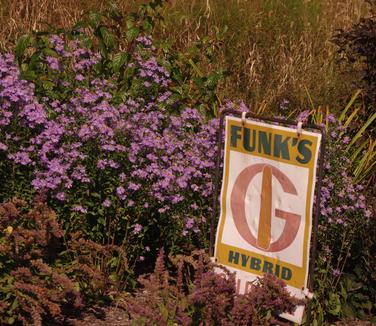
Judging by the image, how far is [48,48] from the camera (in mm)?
5566

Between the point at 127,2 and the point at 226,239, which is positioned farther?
the point at 127,2

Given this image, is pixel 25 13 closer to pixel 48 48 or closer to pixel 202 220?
pixel 48 48

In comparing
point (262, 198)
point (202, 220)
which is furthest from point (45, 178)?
point (262, 198)

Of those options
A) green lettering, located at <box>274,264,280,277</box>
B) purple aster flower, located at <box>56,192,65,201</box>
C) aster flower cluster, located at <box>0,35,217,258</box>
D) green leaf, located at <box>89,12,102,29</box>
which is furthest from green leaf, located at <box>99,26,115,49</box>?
green lettering, located at <box>274,264,280,277</box>

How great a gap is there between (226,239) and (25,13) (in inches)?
202

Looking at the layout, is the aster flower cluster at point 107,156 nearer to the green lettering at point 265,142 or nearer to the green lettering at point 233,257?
the green lettering at point 233,257

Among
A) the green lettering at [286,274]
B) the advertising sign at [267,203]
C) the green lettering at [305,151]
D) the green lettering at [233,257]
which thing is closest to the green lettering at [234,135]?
the advertising sign at [267,203]

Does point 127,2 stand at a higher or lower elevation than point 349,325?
higher

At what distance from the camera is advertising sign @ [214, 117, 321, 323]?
3934 millimetres

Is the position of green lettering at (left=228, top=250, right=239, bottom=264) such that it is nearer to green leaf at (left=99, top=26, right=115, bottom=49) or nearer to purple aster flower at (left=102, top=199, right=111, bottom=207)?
purple aster flower at (left=102, top=199, right=111, bottom=207)

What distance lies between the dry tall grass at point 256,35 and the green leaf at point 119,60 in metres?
1.53

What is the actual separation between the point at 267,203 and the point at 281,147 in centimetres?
28

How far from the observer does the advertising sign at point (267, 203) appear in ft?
12.9

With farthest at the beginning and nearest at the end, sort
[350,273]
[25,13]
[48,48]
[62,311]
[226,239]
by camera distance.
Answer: [25,13], [48,48], [350,273], [62,311], [226,239]
